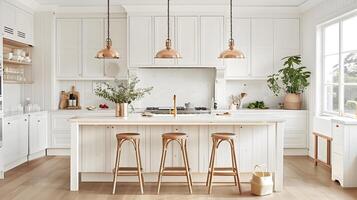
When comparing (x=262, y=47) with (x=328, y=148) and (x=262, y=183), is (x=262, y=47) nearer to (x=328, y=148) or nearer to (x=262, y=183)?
(x=328, y=148)

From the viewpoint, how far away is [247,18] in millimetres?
8422

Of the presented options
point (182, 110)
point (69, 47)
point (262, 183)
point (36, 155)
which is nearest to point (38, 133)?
point (36, 155)

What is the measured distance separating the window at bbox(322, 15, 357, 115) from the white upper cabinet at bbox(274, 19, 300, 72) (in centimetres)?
91

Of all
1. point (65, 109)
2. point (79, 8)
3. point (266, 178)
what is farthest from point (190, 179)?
point (79, 8)

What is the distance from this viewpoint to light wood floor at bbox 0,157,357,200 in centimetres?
517

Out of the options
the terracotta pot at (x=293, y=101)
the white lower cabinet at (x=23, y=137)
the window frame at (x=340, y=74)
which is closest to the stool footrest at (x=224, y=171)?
the window frame at (x=340, y=74)

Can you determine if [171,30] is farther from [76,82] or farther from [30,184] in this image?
[30,184]

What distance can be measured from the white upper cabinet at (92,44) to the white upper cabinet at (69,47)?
0.33 ft

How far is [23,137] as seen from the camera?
7.18 meters

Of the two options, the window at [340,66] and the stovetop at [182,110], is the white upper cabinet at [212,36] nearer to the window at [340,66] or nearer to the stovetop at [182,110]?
the stovetop at [182,110]

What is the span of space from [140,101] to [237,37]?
2355 mm

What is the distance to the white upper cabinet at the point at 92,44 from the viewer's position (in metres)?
8.42

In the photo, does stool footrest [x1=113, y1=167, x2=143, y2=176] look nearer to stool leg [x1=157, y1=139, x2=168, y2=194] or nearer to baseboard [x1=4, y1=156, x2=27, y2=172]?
stool leg [x1=157, y1=139, x2=168, y2=194]

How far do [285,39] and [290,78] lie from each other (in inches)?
37.1
